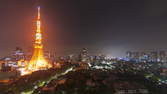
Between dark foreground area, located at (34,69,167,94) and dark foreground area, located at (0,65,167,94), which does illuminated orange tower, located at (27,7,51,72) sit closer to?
dark foreground area, located at (0,65,167,94)

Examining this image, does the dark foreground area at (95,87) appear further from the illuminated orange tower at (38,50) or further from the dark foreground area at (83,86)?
the illuminated orange tower at (38,50)

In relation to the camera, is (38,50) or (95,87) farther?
(38,50)

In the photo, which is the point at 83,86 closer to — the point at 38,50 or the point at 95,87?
the point at 95,87

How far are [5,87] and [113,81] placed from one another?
11.3m

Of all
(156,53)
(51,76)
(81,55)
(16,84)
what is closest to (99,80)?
(51,76)

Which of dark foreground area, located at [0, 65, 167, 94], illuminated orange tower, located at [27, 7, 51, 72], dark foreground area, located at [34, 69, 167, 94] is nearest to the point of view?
dark foreground area, located at [34, 69, 167, 94]

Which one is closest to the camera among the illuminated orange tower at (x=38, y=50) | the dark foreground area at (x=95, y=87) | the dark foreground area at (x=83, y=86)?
the dark foreground area at (x=95, y=87)

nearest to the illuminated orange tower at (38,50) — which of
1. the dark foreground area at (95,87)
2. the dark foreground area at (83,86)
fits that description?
the dark foreground area at (83,86)

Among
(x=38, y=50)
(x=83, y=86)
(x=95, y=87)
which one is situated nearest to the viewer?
(x=95, y=87)

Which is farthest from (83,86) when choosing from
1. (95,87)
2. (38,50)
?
(38,50)

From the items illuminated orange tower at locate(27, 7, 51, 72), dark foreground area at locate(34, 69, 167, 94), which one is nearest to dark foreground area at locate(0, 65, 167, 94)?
dark foreground area at locate(34, 69, 167, 94)

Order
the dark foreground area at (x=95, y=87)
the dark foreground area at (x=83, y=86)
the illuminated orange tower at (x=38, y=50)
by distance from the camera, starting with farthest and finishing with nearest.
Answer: the illuminated orange tower at (x=38, y=50)
the dark foreground area at (x=83, y=86)
the dark foreground area at (x=95, y=87)

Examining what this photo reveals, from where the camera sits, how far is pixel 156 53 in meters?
76.6

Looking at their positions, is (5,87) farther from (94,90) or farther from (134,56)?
(134,56)
